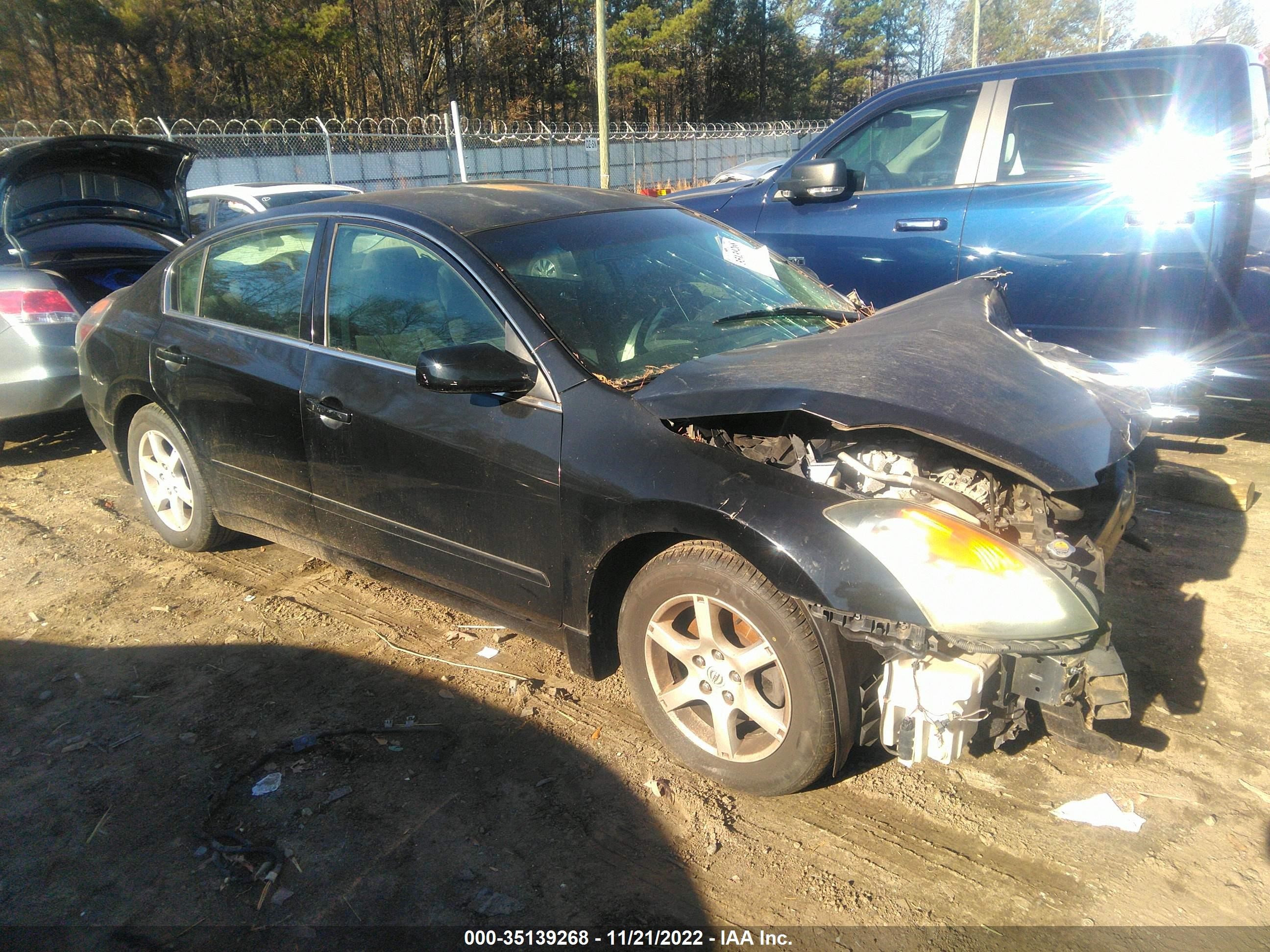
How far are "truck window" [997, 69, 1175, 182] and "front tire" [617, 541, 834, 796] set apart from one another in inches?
148

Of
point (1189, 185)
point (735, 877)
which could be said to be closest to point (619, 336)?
point (735, 877)

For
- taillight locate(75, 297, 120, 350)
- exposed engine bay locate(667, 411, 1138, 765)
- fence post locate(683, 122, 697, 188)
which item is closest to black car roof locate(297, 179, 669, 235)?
exposed engine bay locate(667, 411, 1138, 765)

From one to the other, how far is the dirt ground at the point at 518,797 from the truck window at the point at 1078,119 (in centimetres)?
237

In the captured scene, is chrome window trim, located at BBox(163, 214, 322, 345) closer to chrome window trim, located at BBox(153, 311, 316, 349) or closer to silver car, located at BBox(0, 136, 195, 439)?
chrome window trim, located at BBox(153, 311, 316, 349)

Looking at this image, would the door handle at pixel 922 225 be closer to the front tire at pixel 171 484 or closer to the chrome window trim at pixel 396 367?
the chrome window trim at pixel 396 367

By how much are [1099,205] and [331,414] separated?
13.4 feet

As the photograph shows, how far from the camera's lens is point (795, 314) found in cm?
355

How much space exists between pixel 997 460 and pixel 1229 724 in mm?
1440

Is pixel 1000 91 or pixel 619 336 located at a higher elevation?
pixel 1000 91

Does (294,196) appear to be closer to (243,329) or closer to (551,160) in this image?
(243,329)

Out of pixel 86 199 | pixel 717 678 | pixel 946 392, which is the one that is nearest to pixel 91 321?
pixel 86 199

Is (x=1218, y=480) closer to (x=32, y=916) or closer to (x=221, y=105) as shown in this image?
(x=32, y=916)

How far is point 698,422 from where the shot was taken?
2662 millimetres

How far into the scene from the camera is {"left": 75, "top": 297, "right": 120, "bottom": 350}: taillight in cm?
465
